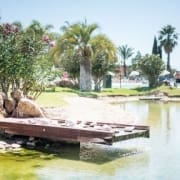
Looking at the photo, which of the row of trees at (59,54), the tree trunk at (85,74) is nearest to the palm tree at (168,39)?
the row of trees at (59,54)

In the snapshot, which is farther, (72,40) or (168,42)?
(168,42)

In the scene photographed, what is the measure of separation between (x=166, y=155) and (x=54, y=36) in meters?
36.2

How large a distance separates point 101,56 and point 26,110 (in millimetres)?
28298

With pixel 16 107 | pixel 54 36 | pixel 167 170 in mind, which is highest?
pixel 54 36

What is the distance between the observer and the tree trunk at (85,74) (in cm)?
4069

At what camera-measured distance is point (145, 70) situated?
5322 centimetres

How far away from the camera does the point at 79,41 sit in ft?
131

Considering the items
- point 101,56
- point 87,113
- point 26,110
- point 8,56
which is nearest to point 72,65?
point 101,56

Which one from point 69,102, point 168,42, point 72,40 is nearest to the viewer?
point 69,102

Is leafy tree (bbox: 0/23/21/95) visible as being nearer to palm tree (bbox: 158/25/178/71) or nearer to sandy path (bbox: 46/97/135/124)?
sandy path (bbox: 46/97/135/124)

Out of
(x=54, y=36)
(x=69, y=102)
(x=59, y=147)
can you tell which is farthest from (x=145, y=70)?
(x=59, y=147)

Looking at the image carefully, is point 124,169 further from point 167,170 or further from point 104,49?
point 104,49

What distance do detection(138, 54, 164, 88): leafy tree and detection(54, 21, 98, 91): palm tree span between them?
44.6 feet

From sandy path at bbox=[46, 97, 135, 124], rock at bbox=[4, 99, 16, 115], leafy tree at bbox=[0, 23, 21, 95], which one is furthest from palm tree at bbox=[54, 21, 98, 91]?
rock at bbox=[4, 99, 16, 115]
